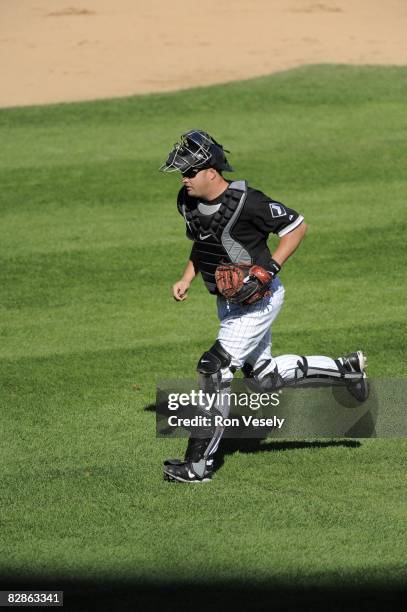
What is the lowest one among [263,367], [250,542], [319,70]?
[250,542]

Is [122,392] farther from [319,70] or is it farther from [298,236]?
[319,70]

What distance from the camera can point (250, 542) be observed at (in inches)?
253

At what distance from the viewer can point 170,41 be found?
69.0 ft

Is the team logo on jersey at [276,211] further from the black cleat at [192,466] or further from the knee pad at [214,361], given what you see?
the black cleat at [192,466]

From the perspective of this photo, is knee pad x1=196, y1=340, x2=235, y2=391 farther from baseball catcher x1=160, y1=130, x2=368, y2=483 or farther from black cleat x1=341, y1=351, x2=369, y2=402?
black cleat x1=341, y1=351, x2=369, y2=402

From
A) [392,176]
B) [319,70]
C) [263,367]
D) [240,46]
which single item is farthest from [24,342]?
[240,46]

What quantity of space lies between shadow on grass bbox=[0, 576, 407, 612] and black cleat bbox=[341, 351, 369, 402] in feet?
8.12

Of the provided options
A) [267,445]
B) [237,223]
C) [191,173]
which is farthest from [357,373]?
[191,173]

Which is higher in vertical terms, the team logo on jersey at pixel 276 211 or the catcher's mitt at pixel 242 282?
the team logo on jersey at pixel 276 211

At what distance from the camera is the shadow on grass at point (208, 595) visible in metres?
5.72

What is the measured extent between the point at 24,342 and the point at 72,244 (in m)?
2.55

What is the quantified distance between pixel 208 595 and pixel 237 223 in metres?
2.56

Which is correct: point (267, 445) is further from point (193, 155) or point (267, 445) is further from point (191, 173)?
point (193, 155)

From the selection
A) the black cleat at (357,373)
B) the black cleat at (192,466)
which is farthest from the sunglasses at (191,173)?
the black cleat at (357,373)
